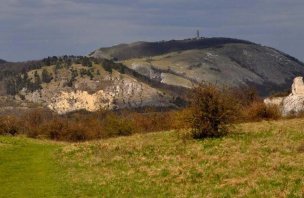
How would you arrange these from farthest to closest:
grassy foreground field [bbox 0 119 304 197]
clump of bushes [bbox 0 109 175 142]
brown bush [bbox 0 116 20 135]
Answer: clump of bushes [bbox 0 109 175 142] < brown bush [bbox 0 116 20 135] < grassy foreground field [bbox 0 119 304 197]

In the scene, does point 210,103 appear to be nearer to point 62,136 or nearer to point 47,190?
point 47,190

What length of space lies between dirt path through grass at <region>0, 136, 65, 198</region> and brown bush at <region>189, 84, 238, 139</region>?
12459mm

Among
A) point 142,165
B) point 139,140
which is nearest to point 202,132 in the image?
point 139,140

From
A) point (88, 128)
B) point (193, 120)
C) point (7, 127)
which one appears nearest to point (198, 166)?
point (193, 120)

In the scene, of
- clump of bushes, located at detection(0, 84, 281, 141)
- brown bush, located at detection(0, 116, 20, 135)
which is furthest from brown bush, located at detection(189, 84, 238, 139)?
brown bush, located at detection(0, 116, 20, 135)

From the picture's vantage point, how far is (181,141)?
42.6m

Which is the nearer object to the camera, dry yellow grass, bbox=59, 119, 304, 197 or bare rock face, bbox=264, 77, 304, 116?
dry yellow grass, bbox=59, 119, 304, 197

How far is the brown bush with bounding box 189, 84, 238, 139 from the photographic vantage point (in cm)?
4334

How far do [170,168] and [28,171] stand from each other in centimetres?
1171

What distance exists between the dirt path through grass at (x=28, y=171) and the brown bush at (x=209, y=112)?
1246 cm

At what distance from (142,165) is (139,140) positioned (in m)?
14.1

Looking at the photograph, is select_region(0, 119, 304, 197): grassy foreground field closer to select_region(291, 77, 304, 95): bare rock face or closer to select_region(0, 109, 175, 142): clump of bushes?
select_region(0, 109, 175, 142): clump of bushes

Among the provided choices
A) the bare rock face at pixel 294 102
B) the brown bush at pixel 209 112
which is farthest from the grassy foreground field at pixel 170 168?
the bare rock face at pixel 294 102

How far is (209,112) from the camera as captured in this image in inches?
1709
